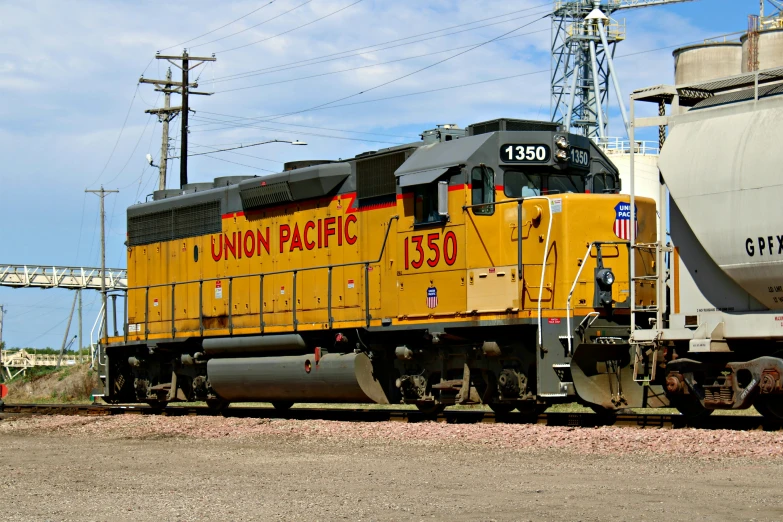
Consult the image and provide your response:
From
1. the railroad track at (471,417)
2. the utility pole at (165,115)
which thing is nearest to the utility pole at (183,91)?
the utility pole at (165,115)

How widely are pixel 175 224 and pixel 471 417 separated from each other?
27.7 ft

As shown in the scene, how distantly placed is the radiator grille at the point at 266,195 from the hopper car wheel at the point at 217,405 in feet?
11.8

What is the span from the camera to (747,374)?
1188 centimetres

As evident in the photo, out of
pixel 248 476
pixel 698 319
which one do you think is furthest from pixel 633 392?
pixel 248 476

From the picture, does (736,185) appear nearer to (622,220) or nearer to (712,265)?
(712,265)

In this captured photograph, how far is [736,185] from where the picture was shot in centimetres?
1144

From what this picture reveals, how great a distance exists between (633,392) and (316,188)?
21.6 feet

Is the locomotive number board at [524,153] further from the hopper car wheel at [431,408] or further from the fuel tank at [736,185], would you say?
the hopper car wheel at [431,408]

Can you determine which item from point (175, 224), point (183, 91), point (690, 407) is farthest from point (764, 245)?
point (183, 91)

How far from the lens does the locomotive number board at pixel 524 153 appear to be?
14.4 m

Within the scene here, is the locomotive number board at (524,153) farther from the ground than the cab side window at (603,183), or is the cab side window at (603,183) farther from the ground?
the locomotive number board at (524,153)

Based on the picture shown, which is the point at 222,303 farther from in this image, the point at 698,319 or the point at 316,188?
the point at 698,319

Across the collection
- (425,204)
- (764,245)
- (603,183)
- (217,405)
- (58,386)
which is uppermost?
(603,183)

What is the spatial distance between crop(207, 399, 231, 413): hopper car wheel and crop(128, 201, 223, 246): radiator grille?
317 cm
